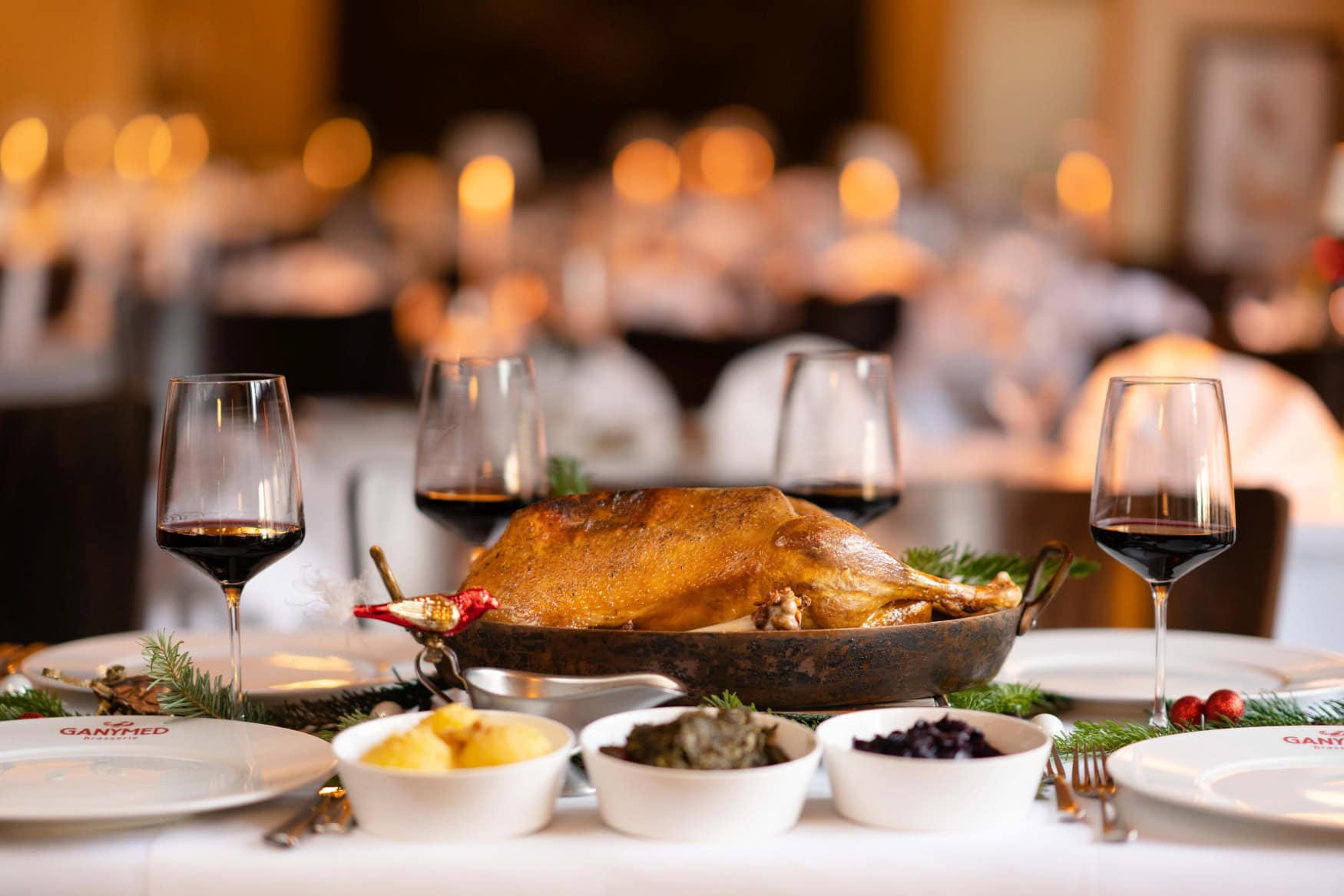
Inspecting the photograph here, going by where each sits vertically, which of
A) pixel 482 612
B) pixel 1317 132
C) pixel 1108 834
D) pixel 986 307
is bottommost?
pixel 1108 834

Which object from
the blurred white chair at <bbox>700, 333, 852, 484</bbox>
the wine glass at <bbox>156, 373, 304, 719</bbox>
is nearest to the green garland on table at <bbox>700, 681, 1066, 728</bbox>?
the wine glass at <bbox>156, 373, 304, 719</bbox>

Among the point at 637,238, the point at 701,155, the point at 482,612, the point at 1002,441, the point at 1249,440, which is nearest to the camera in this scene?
the point at 482,612

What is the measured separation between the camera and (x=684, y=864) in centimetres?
83

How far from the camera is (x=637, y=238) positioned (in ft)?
25.8

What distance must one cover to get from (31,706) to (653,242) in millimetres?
6687

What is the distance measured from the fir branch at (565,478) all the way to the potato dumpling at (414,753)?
1.81 ft

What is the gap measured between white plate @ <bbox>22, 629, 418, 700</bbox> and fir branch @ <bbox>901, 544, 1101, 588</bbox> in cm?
41

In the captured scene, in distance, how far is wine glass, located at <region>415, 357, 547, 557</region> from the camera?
49.3 inches

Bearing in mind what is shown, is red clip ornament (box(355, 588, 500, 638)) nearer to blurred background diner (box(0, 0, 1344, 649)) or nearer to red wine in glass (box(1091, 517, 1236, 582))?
blurred background diner (box(0, 0, 1344, 649))

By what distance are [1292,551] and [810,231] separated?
647 cm

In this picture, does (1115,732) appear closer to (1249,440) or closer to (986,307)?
(1249,440)

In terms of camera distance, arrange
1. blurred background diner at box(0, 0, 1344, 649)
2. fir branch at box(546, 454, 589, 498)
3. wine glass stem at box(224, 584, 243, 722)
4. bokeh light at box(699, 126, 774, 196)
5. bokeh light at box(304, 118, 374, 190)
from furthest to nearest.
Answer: bokeh light at box(304, 118, 374, 190) → bokeh light at box(699, 126, 774, 196) → blurred background diner at box(0, 0, 1344, 649) → fir branch at box(546, 454, 589, 498) → wine glass stem at box(224, 584, 243, 722)

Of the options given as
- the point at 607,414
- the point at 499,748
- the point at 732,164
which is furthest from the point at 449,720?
the point at 732,164

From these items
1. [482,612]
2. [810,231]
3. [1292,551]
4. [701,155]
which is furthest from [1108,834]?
[701,155]
